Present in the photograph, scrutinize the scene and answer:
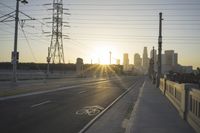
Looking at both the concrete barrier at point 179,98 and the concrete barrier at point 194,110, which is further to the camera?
the concrete barrier at point 179,98

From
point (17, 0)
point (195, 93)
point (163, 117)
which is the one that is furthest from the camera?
point (17, 0)

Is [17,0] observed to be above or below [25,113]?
above

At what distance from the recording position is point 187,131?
433 inches

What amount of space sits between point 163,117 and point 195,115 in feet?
11.6

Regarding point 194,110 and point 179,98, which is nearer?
point 194,110

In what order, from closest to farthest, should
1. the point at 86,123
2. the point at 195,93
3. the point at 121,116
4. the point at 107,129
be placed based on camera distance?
the point at 195,93 < the point at 107,129 < the point at 86,123 < the point at 121,116

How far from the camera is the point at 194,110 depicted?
11.2 meters

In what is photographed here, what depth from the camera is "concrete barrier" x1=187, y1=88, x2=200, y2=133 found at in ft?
34.1

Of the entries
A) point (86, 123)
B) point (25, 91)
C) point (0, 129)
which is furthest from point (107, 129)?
point (25, 91)

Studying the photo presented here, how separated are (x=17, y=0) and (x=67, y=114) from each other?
52.8ft

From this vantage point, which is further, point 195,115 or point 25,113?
point 25,113

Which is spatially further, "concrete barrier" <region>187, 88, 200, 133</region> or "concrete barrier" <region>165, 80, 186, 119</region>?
"concrete barrier" <region>165, 80, 186, 119</region>

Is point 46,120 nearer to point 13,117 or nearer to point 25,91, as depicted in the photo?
point 13,117

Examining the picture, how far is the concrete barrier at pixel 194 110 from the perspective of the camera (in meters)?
10.4
